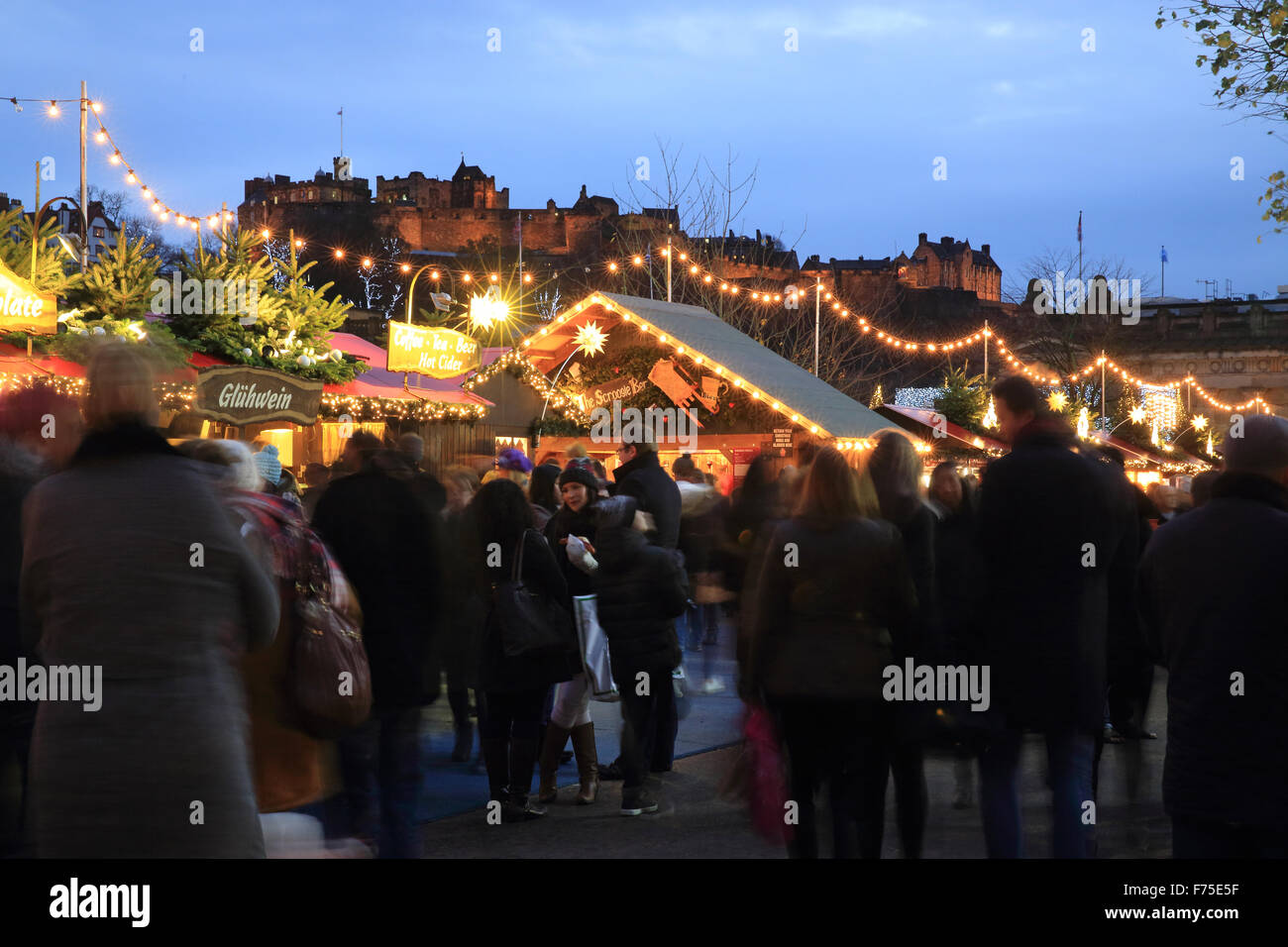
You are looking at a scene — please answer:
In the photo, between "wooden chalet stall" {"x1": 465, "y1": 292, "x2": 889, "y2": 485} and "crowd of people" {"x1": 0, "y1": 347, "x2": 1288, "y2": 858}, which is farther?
"wooden chalet stall" {"x1": 465, "y1": 292, "x2": 889, "y2": 485}

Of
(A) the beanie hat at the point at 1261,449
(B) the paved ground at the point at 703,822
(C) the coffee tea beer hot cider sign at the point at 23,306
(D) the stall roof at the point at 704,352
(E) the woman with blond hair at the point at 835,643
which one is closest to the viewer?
(A) the beanie hat at the point at 1261,449

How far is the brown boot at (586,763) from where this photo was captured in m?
7.53

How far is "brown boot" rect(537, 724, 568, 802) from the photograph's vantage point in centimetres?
752

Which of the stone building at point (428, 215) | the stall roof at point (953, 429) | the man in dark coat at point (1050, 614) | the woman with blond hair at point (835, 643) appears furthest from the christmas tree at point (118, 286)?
the stone building at point (428, 215)

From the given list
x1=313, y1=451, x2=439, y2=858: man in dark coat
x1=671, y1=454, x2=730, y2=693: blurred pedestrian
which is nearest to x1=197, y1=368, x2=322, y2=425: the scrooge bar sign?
x1=671, y1=454, x2=730, y2=693: blurred pedestrian

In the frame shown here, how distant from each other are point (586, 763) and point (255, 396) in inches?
331

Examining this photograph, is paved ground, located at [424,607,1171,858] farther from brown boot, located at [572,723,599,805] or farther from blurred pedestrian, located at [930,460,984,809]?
blurred pedestrian, located at [930,460,984,809]

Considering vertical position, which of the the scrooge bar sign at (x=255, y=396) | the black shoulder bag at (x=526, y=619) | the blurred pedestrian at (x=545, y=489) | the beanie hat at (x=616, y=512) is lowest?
the black shoulder bag at (x=526, y=619)

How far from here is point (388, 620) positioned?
224 inches

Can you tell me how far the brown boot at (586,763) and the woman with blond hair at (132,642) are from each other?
4.60 m

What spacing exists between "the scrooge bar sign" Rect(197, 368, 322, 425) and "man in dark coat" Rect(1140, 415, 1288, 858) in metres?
11.7

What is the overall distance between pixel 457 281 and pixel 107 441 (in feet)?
210

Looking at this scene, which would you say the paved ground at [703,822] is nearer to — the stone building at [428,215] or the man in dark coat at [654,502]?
the man in dark coat at [654,502]

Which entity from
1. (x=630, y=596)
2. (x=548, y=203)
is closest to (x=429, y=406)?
(x=630, y=596)
